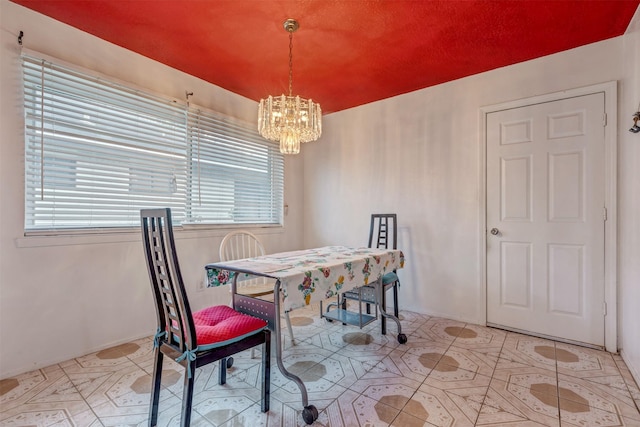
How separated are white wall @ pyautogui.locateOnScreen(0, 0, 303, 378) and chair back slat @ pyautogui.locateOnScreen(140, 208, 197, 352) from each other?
1172mm

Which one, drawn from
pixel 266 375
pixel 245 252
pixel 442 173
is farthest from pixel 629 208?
pixel 245 252

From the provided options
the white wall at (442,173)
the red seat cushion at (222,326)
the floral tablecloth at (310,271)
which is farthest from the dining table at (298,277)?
the white wall at (442,173)

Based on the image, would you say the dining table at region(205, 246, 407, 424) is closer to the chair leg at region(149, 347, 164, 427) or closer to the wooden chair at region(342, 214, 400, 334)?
the wooden chair at region(342, 214, 400, 334)

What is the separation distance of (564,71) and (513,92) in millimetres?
359

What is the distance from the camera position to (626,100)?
2213 millimetres

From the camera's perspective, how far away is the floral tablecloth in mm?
1628

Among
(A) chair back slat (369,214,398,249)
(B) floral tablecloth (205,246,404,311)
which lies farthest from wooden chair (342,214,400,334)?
(B) floral tablecloth (205,246,404,311)

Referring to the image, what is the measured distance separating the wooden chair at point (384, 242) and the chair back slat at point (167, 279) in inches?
58.0

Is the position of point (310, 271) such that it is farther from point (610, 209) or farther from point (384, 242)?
point (610, 209)

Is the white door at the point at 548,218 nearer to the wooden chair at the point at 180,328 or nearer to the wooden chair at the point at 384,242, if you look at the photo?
the wooden chair at the point at 384,242

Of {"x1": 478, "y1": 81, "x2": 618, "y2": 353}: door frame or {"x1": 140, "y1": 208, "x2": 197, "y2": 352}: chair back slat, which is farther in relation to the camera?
{"x1": 478, "y1": 81, "x2": 618, "y2": 353}: door frame

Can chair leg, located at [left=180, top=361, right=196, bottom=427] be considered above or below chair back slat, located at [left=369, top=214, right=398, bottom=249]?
below

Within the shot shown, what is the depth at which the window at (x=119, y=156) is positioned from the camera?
2.08 m

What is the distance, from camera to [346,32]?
7.36 feet
